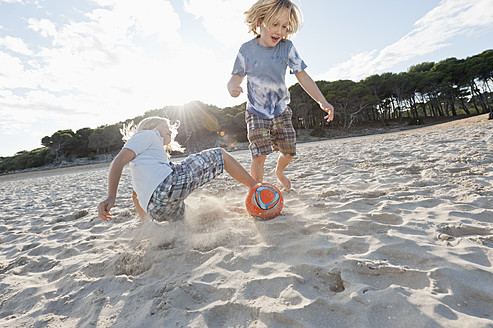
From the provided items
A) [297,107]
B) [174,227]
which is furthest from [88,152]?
[174,227]

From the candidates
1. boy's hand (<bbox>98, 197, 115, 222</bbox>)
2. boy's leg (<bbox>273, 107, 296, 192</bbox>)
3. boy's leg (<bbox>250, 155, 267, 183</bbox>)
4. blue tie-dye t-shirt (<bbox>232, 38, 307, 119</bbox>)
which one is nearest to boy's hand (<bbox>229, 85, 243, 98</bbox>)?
blue tie-dye t-shirt (<bbox>232, 38, 307, 119</bbox>)

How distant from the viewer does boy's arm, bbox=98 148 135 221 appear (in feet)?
6.39

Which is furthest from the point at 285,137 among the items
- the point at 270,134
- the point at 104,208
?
the point at 104,208

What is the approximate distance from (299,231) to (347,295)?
83cm

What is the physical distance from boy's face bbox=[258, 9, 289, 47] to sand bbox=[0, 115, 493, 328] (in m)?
1.96

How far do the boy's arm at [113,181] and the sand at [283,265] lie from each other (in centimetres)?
43

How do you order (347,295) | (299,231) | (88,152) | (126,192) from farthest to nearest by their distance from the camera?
(88,152) < (126,192) < (299,231) < (347,295)

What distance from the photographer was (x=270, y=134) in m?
3.48

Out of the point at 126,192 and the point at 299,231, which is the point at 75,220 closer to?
the point at 126,192

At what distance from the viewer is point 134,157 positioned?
88.9 inches

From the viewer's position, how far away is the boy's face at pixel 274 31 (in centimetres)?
283

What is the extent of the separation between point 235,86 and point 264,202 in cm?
151

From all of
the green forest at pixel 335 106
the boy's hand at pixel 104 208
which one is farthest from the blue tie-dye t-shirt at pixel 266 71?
the green forest at pixel 335 106

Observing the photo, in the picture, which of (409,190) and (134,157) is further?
(409,190)
